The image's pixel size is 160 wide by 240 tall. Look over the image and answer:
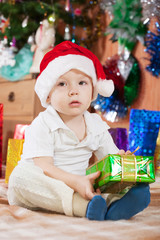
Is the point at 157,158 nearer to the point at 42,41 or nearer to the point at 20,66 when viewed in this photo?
the point at 42,41

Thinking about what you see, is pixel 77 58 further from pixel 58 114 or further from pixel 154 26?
pixel 154 26

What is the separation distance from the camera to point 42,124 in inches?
33.7

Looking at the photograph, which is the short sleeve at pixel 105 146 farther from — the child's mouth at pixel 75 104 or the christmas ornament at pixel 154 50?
the christmas ornament at pixel 154 50

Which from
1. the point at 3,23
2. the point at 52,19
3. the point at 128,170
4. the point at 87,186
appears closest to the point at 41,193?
the point at 87,186

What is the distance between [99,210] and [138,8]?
1430 millimetres

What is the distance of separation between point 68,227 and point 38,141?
264 millimetres

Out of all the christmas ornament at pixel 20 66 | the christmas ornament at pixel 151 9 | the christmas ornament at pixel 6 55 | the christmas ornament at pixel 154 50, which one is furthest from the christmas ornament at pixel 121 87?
the christmas ornament at pixel 6 55

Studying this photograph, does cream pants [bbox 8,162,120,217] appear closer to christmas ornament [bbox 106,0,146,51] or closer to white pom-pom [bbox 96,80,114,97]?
white pom-pom [bbox 96,80,114,97]

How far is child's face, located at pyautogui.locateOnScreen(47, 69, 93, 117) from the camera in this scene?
833 mm

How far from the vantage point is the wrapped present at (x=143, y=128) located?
155 cm

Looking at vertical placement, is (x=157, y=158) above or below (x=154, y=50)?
below

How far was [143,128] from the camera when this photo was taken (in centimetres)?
156

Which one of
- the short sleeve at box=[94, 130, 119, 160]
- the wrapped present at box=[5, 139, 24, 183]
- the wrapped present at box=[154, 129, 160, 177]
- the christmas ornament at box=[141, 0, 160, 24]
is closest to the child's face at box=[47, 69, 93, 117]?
the short sleeve at box=[94, 130, 119, 160]

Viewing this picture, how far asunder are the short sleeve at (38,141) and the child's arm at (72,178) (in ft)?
0.05
